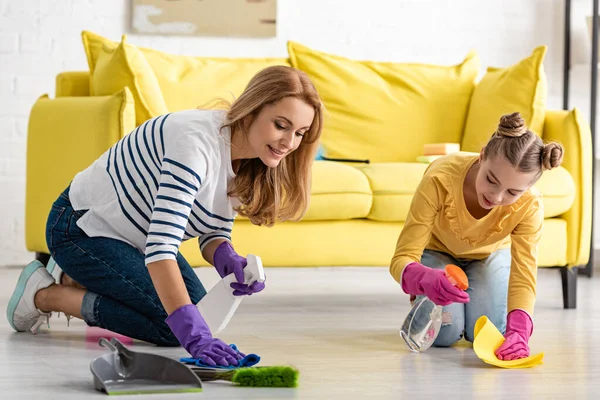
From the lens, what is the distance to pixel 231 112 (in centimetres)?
180

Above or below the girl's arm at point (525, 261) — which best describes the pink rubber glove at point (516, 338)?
below

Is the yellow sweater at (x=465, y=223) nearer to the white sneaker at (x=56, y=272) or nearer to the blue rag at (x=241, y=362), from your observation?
the blue rag at (x=241, y=362)

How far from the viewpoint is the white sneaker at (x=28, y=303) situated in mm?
2109

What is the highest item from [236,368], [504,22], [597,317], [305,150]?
[504,22]

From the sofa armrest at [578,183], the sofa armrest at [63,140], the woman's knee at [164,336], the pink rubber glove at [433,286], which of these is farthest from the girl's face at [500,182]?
the sofa armrest at [63,140]

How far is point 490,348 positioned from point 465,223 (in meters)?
0.32

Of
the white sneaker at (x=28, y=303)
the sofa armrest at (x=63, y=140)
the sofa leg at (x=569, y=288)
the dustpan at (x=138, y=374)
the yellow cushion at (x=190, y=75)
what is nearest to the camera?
the dustpan at (x=138, y=374)

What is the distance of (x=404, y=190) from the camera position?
2797 millimetres

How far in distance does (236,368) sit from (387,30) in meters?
2.98

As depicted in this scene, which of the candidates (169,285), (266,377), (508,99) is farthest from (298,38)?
(266,377)

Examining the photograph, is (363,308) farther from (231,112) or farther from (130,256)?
(231,112)

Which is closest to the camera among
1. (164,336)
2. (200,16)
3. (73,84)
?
(164,336)

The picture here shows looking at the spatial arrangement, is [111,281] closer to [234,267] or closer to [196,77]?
[234,267]

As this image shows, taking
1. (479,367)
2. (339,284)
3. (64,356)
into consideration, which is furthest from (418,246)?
(339,284)
